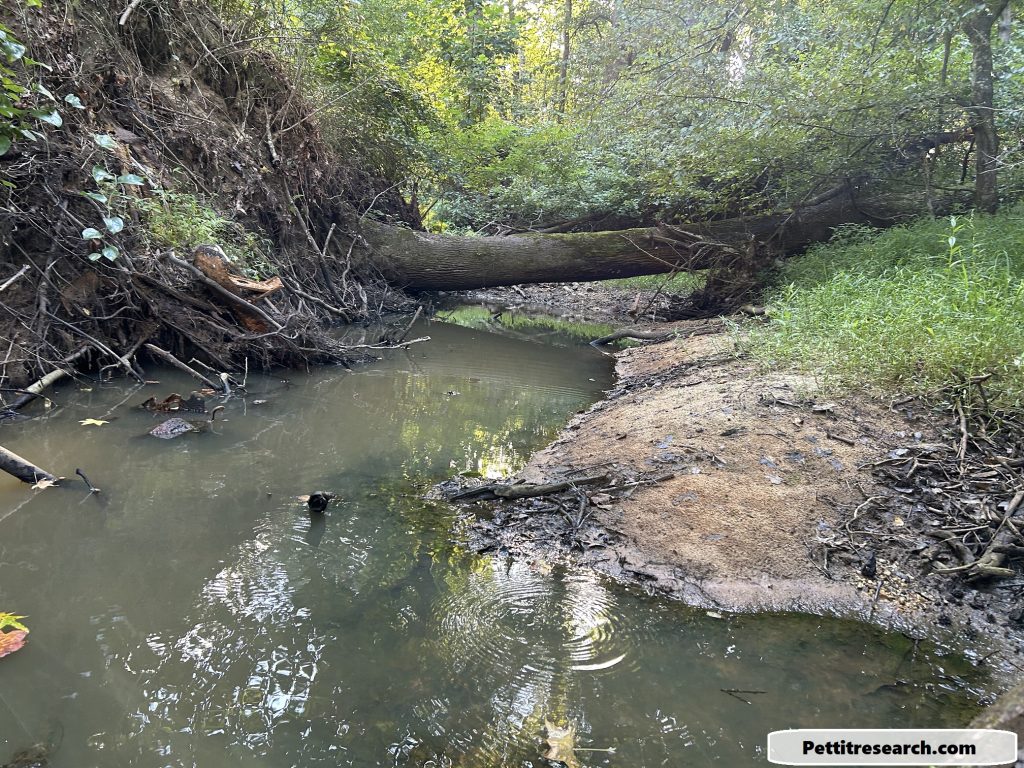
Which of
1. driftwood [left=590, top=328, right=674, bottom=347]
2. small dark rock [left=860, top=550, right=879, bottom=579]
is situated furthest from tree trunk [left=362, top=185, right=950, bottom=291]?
small dark rock [left=860, top=550, right=879, bottom=579]

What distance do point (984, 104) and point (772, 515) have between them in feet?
20.7

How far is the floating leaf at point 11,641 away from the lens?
195cm

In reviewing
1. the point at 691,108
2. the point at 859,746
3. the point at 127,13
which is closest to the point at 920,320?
the point at 859,746

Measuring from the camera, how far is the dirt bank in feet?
7.93

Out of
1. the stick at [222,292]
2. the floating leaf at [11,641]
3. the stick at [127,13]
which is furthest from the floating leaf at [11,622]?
the stick at [127,13]

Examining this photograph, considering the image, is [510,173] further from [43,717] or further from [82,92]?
[43,717]

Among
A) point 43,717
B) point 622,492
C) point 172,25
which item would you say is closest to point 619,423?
point 622,492

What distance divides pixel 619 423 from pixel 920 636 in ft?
7.78

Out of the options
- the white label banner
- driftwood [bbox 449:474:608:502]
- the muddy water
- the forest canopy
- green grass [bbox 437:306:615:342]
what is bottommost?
the white label banner

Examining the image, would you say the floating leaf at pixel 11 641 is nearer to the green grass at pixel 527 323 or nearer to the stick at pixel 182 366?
the stick at pixel 182 366

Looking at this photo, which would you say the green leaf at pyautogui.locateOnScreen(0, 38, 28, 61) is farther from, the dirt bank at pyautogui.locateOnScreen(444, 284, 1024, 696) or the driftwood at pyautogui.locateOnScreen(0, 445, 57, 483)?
the dirt bank at pyautogui.locateOnScreen(444, 284, 1024, 696)

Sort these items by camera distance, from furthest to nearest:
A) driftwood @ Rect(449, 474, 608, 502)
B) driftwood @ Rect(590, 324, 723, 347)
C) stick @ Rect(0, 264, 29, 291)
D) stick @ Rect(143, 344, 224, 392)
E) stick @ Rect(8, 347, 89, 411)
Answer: driftwood @ Rect(590, 324, 723, 347), stick @ Rect(143, 344, 224, 392), stick @ Rect(0, 264, 29, 291), stick @ Rect(8, 347, 89, 411), driftwood @ Rect(449, 474, 608, 502)

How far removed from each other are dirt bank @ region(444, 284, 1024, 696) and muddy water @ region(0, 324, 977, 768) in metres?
0.19

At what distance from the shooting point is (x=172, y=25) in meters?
6.55
